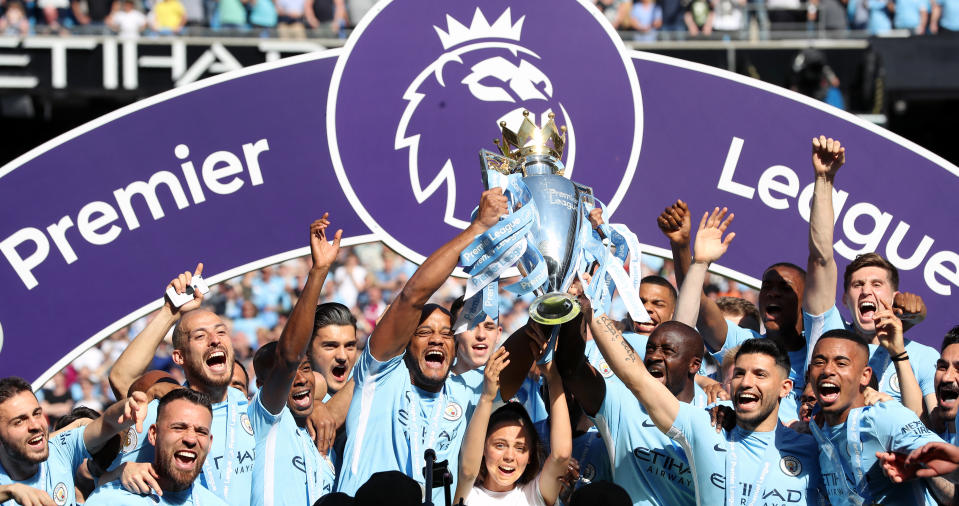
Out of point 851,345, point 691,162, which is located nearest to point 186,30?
point 691,162

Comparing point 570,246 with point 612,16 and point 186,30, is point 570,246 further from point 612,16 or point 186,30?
point 612,16

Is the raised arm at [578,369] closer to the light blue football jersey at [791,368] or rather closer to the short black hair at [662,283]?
the light blue football jersey at [791,368]

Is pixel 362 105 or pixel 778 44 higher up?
pixel 778 44

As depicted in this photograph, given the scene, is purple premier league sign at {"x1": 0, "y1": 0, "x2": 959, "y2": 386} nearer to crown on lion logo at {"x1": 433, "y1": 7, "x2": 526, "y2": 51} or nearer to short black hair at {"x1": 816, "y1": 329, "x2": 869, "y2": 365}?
crown on lion logo at {"x1": 433, "y1": 7, "x2": 526, "y2": 51}

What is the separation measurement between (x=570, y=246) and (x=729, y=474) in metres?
1.15

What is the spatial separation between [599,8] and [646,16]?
76cm

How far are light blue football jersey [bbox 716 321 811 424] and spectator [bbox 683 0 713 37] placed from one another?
241 inches

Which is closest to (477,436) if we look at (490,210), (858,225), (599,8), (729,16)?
(490,210)

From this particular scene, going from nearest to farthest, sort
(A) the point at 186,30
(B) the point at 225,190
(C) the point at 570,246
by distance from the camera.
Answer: (C) the point at 570,246 < (B) the point at 225,190 < (A) the point at 186,30

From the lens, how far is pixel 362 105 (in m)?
6.89

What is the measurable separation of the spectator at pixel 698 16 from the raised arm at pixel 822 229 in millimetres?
6589

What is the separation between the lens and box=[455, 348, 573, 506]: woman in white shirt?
207 inches

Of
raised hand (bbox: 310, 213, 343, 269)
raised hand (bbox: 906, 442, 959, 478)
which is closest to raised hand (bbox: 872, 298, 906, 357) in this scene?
raised hand (bbox: 906, 442, 959, 478)

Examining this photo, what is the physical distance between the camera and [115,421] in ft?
17.9
